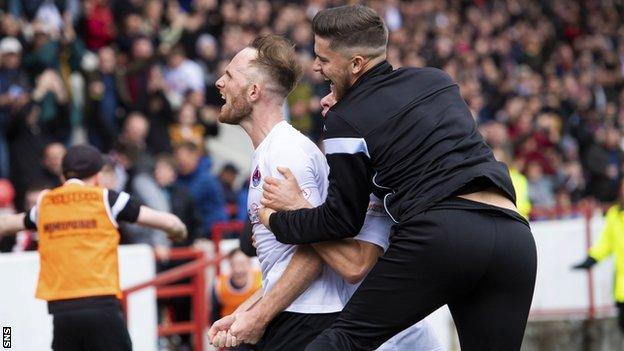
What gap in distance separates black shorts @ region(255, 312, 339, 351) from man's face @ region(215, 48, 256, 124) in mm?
872

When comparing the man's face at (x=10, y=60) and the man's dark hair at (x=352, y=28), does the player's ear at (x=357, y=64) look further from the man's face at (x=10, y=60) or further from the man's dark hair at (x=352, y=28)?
the man's face at (x=10, y=60)

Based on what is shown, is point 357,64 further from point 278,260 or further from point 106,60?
point 106,60

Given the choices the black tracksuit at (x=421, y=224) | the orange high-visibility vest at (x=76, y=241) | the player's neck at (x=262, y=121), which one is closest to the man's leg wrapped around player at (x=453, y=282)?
the black tracksuit at (x=421, y=224)

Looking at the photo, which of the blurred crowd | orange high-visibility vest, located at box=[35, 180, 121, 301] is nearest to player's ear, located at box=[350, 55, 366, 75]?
orange high-visibility vest, located at box=[35, 180, 121, 301]

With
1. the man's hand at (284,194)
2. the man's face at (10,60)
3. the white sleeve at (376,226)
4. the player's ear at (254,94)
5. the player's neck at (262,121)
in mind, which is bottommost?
the white sleeve at (376,226)

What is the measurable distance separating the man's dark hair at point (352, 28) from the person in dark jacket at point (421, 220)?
20 mm

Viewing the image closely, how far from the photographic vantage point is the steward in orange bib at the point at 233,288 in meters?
10.1

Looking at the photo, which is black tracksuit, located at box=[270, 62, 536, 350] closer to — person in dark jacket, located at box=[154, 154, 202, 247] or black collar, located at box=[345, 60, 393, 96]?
black collar, located at box=[345, 60, 393, 96]

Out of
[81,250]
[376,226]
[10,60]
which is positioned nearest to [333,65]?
[376,226]

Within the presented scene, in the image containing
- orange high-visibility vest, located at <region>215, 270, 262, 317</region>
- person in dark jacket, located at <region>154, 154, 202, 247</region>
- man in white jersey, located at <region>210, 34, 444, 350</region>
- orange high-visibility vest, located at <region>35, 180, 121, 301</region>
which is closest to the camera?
man in white jersey, located at <region>210, 34, 444, 350</region>

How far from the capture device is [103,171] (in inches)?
266

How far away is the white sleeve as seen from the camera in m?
4.77

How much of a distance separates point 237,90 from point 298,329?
105 centimetres

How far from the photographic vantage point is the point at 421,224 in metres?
Result: 4.39
